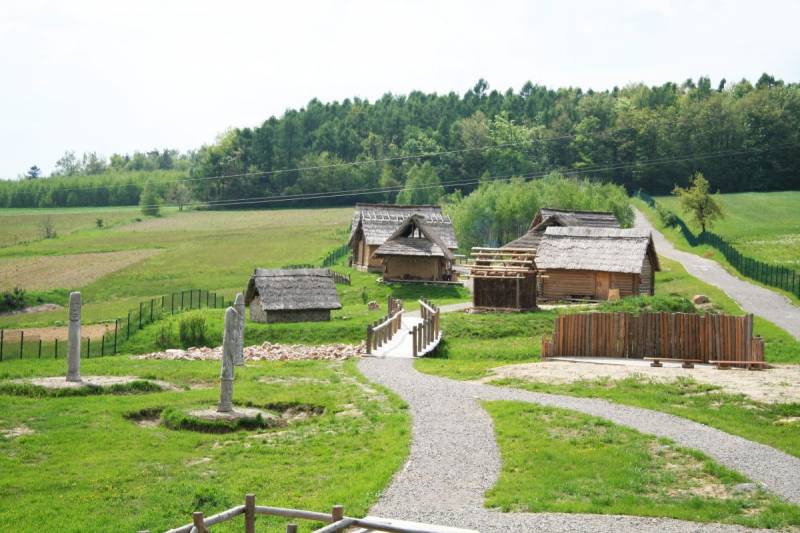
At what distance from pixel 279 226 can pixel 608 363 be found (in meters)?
81.1

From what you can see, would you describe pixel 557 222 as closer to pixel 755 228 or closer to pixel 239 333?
pixel 239 333

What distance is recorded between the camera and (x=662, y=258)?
73875 millimetres

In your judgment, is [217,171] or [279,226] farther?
[217,171]

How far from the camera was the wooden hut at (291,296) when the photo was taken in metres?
47.2

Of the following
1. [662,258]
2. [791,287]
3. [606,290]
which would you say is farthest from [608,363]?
[662,258]

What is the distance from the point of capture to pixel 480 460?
2048 centimetres

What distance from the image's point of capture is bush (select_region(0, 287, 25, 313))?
56.8m

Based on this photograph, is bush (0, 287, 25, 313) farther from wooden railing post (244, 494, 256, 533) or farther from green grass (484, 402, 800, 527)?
wooden railing post (244, 494, 256, 533)

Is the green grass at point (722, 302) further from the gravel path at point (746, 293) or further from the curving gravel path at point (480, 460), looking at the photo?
the curving gravel path at point (480, 460)

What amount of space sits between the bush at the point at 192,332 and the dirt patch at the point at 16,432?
20084 millimetres

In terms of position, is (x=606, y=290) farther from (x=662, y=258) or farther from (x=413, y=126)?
(x=413, y=126)

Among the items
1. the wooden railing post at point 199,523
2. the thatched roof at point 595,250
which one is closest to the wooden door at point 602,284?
the thatched roof at point 595,250

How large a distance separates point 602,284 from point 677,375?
82.2ft

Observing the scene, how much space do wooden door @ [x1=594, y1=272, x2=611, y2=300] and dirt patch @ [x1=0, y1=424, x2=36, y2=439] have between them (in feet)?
119
